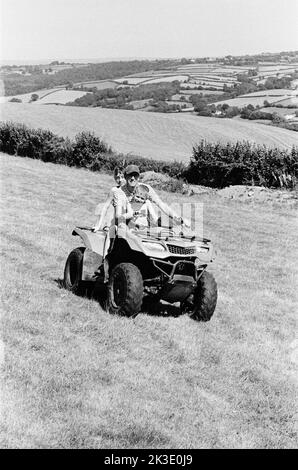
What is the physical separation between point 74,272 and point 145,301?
1.09m

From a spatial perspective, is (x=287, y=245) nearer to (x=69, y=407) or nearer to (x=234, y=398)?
(x=234, y=398)

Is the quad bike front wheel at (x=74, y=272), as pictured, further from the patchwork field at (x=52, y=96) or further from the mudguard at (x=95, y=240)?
the patchwork field at (x=52, y=96)

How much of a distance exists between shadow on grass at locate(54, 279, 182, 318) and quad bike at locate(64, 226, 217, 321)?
11 cm

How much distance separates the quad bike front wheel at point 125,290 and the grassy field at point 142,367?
0.52 feet

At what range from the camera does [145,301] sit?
857cm

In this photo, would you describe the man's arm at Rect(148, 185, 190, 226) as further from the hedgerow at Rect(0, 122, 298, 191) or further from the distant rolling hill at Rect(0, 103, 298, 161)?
the distant rolling hill at Rect(0, 103, 298, 161)

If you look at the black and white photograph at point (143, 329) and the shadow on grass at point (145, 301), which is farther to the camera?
the shadow on grass at point (145, 301)

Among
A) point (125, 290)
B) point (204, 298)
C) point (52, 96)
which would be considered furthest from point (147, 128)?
point (125, 290)

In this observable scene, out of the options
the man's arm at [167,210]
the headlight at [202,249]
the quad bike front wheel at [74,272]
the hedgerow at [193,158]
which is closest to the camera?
the headlight at [202,249]

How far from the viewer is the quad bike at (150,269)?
23.8 ft

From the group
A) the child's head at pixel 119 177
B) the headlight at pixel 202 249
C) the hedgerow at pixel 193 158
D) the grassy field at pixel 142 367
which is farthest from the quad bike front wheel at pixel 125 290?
the hedgerow at pixel 193 158

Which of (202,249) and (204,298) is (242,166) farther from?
(202,249)

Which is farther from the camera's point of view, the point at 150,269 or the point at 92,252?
the point at 92,252
